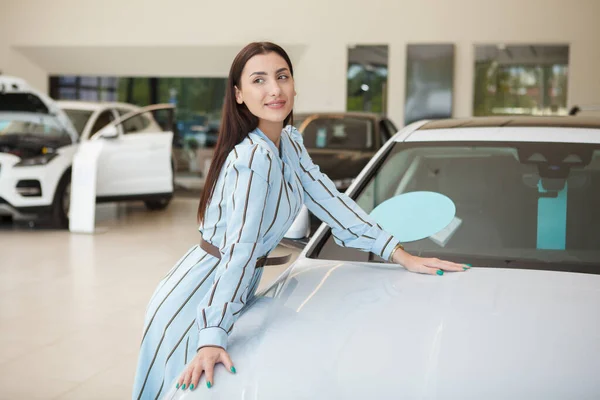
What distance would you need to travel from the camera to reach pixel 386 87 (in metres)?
12.7

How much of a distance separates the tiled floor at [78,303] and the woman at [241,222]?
1.57 meters

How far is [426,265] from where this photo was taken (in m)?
2.02

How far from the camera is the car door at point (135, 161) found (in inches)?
343

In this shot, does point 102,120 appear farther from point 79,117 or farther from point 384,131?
point 384,131

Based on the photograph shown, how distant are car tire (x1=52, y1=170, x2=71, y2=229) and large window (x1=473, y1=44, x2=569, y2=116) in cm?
700

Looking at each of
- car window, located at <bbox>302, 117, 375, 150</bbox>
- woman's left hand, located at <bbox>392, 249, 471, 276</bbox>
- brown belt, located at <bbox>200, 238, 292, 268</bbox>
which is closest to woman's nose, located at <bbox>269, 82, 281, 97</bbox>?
brown belt, located at <bbox>200, 238, 292, 268</bbox>

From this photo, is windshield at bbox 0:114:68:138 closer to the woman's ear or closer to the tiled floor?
the tiled floor

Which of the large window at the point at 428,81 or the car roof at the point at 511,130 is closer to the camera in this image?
the car roof at the point at 511,130

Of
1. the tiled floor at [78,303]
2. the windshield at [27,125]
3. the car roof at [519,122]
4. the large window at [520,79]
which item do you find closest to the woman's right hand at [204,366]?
the car roof at [519,122]

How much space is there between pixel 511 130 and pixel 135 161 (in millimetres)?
7101

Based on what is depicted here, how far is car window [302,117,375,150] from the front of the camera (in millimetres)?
7469

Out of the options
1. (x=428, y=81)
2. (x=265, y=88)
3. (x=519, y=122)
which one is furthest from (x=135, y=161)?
(x=265, y=88)

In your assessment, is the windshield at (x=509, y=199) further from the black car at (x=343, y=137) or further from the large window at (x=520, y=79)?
the large window at (x=520, y=79)

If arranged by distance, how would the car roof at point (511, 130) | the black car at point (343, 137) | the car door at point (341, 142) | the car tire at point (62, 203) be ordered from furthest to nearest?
1. the car tire at point (62, 203)
2. the black car at point (343, 137)
3. the car door at point (341, 142)
4. the car roof at point (511, 130)
